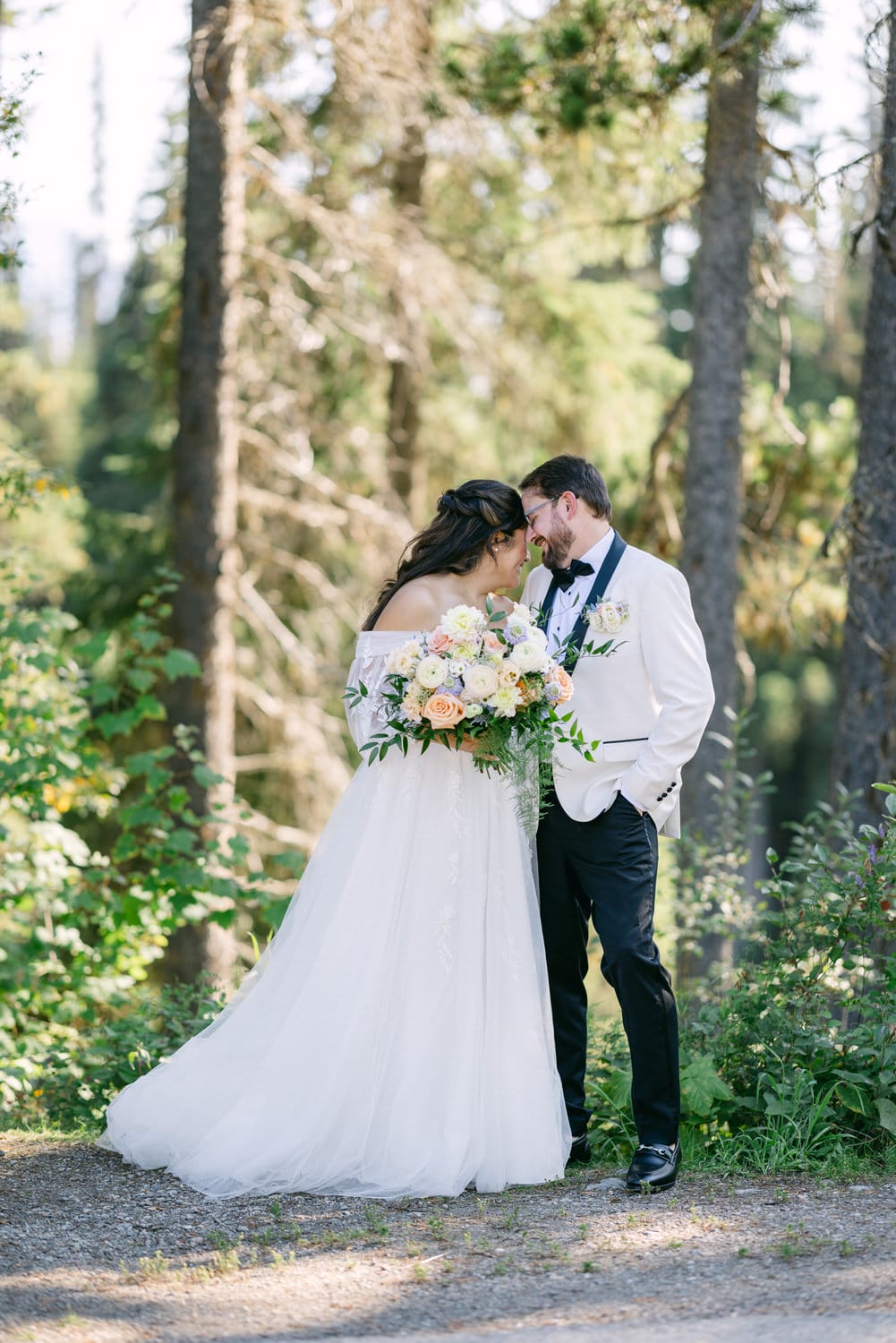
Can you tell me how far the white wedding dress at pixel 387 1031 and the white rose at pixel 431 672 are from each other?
17.8 inches

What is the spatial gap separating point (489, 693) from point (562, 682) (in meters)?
0.23

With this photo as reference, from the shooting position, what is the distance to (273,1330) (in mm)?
2994

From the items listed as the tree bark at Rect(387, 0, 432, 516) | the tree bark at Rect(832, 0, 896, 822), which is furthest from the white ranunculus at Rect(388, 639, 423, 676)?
the tree bark at Rect(387, 0, 432, 516)

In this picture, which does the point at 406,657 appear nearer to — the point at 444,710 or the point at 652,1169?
the point at 444,710

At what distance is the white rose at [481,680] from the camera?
3949 millimetres

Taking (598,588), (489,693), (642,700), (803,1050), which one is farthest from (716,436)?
(489,693)

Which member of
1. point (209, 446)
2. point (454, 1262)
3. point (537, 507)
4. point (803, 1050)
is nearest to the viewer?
point (454, 1262)

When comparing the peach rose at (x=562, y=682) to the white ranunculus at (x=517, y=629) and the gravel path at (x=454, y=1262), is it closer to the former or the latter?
the white ranunculus at (x=517, y=629)

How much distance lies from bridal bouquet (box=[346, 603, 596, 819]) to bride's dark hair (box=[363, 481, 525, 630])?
1.31 feet

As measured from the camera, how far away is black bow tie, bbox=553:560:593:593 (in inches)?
170

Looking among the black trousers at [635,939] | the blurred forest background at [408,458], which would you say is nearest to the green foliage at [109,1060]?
the blurred forest background at [408,458]

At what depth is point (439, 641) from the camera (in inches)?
161

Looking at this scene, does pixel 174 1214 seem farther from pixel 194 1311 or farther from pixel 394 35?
pixel 394 35

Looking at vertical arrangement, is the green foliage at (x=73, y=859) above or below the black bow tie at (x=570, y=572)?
below
